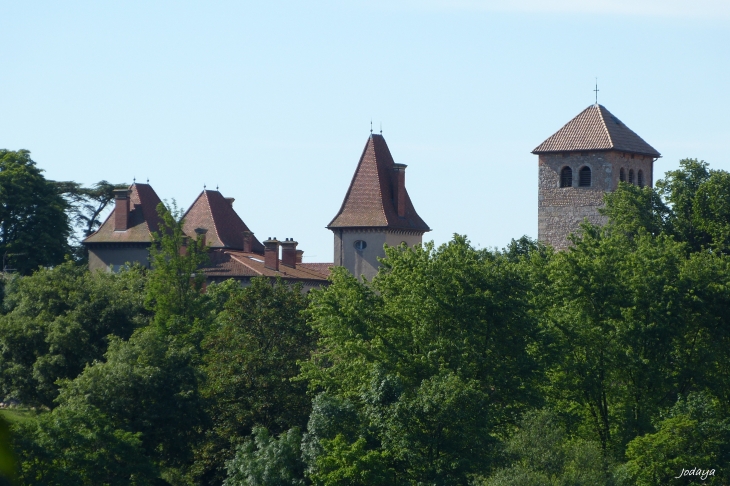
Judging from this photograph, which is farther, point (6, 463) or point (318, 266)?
point (318, 266)

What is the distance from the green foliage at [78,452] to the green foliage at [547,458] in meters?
7.84

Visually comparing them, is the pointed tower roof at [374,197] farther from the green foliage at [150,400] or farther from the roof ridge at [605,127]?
the green foliage at [150,400]

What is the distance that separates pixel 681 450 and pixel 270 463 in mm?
10409

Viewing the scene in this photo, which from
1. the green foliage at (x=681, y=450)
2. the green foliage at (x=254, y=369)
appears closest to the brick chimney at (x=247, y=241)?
the green foliage at (x=254, y=369)

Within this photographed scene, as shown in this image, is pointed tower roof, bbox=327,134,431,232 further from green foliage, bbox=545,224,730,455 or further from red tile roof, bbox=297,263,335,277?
green foliage, bbox=545,224,730,455

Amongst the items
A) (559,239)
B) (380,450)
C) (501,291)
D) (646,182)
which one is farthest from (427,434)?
(646,182)

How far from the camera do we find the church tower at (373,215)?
66.0 meters

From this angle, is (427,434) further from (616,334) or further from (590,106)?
(590,106)

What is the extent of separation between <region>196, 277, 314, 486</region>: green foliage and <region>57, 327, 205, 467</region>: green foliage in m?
0.67

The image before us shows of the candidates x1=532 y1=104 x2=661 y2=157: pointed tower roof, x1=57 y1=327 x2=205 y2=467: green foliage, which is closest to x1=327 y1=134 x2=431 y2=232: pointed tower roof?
x1=532 y1=104 x2=661 y2=157: pointed tower roof

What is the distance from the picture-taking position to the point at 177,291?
38250 millimetres

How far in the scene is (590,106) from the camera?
60.7 metres

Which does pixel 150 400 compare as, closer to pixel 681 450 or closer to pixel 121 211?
pixel 681 450

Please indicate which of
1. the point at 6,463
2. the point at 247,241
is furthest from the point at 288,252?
the point at 6,463
